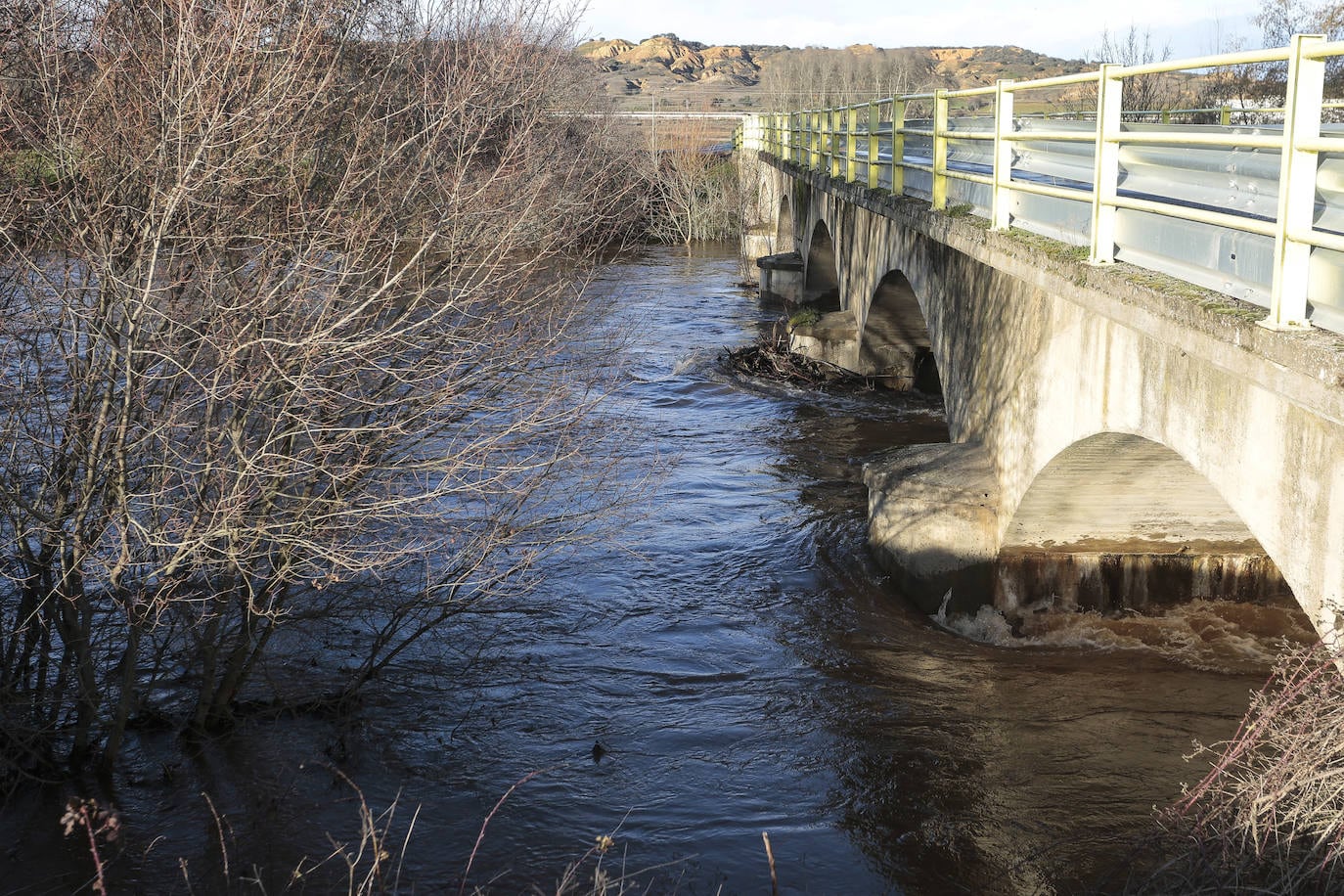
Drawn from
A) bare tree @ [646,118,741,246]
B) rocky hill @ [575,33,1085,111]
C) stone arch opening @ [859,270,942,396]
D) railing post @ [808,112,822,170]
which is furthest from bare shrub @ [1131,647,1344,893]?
rocky hill @ [575,33,1085,111]

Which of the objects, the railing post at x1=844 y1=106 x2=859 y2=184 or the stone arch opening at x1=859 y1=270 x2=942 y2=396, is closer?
the railing post at x1=844 y1=106 x2=859 y2=184

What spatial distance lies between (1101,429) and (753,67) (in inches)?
6024

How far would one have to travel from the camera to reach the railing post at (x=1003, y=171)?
319 inches

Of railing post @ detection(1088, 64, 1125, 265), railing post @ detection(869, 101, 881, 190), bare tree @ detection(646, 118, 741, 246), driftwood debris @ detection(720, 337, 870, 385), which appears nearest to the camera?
railing post @ detection(1088, 64, 1125, 265)

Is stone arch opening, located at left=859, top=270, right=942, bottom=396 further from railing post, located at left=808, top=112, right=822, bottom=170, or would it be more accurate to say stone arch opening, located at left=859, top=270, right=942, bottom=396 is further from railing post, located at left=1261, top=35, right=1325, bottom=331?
railing post, located at left=1261, top=35, right=1325, bottom=331

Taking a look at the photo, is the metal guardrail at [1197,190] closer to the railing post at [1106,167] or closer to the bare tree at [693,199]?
the railing post at [1106,167]

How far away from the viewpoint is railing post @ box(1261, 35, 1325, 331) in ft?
13.4

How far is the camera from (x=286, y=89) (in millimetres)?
6887

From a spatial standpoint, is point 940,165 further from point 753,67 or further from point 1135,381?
point 753,67

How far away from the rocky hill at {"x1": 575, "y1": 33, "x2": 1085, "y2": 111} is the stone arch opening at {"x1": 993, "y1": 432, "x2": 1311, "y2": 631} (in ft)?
198

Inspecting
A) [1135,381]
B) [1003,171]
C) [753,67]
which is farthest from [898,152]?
[753,67]

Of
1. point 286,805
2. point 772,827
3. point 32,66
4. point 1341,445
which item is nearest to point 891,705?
point 772,827

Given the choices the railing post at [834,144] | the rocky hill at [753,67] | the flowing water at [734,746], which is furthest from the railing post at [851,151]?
the rocky hill at [753,67]

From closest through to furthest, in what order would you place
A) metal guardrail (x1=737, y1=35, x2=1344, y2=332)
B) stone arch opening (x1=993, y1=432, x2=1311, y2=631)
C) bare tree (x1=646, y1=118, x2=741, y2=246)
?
metal guardrail (x1=737, y1=35, x2=1344, y2=332) → stone arch opening (x1=993, y1=432, x2=1311, y2=631) → bare tree (x1=646, y1=118, x2=741, y2=246)
